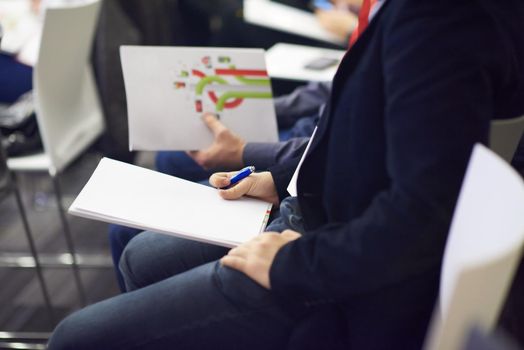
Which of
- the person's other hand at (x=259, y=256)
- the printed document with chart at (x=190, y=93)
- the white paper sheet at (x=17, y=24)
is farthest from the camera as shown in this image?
the white paper sheet at (x=17, y=24)

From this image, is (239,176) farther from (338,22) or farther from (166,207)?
(338,22)

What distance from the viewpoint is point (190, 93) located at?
1.24m

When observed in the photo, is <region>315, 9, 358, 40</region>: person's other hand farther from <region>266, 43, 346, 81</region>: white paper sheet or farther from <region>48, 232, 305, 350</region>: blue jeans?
<region>48, 232, 305, 350</region>: blue jeans

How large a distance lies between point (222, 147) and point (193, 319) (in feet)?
1.68

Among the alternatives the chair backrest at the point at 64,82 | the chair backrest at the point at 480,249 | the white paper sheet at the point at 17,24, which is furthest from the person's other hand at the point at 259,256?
the white paper sheet at the point at 17,24

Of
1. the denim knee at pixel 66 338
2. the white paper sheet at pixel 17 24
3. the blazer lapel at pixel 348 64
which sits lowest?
the denim knee at pixel 66 338

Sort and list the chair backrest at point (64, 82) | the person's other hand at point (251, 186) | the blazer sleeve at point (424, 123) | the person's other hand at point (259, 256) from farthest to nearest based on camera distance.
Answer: the chair backrest at point (64, 82) < the person's other hand at point (251, 186) < the person's other hand at point (259, 256) < the blazer sleeve at point (424, 123)

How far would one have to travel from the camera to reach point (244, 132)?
132 cm

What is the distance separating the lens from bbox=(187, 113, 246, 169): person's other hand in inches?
49.1

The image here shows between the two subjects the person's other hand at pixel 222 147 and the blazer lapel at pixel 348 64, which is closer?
the blazer lapel at pixel 348 64

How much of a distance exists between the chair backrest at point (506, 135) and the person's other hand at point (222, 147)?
59 cm

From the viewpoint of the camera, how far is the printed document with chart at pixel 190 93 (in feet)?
3.96

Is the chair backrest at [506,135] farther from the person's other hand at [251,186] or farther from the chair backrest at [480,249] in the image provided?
the person's other hand at [251,186]

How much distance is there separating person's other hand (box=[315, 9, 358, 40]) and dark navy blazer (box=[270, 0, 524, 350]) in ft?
4.58
